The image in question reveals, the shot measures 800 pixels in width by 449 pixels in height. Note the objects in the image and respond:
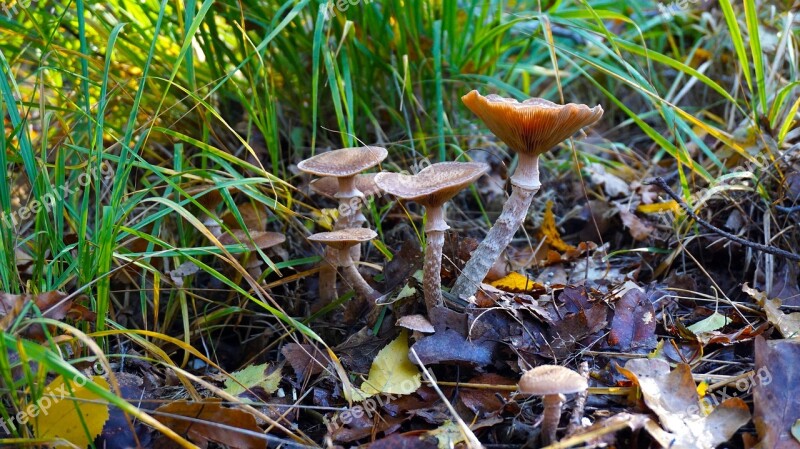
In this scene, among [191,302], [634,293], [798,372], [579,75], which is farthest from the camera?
[579,75]

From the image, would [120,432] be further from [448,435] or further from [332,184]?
[332,184]

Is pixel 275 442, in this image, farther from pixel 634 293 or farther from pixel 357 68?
pixel 357 68

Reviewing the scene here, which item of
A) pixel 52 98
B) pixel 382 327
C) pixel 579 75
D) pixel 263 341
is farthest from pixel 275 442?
pixel 579 75

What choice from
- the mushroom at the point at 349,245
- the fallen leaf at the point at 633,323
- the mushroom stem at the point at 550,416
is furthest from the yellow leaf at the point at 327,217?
the mushroom stem at the point at 550,416

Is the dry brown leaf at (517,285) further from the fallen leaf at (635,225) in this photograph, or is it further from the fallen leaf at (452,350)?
the fallen leaf at (635,225)

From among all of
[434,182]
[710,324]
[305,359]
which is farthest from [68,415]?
[710,324]

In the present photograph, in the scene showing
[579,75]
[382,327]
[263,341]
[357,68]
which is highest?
[357,68]

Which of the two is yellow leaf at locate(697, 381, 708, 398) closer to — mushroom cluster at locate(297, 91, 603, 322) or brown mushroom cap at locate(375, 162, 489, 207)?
mushroom cluster at locate(297, 91, 603, 322)
